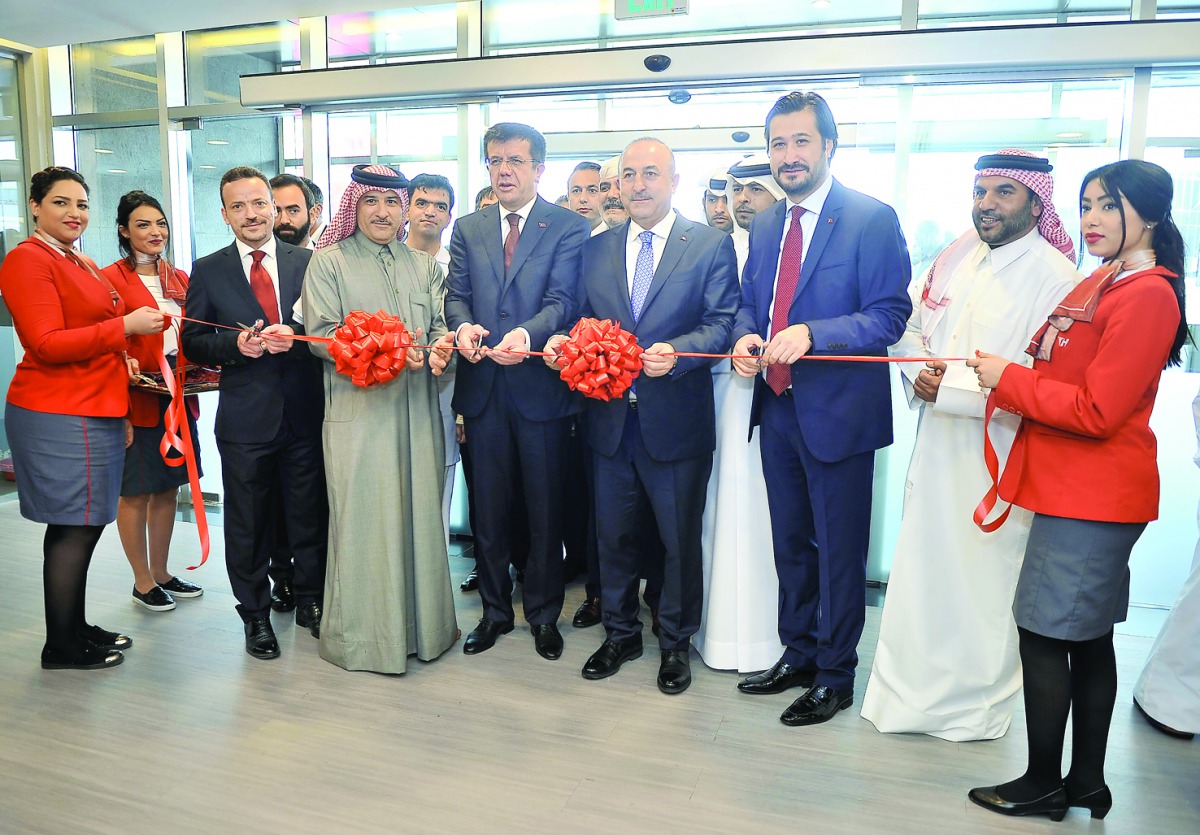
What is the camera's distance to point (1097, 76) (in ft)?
14.2

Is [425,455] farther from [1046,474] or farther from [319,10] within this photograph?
[319,10]

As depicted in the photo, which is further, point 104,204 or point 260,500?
point 104,204

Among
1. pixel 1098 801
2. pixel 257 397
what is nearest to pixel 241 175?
pixel 257 397

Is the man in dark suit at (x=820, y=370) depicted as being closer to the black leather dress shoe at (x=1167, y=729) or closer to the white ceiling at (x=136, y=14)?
the black leather dress shoe at (x=1167, y=729)

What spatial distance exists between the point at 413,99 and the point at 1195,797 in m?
5.23

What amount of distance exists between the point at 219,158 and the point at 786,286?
17.2 feet

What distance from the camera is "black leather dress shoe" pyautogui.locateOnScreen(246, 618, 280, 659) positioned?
353 centimetres

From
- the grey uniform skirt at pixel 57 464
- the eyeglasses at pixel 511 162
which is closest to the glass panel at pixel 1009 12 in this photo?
the eyeglasses at pixel 511 162

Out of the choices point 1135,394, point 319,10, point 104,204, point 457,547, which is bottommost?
point 457,547

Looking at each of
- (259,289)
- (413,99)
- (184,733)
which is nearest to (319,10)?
(413,99)

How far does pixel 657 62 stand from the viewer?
4809mm

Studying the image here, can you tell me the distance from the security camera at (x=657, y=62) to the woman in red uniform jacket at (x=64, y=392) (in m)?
2.94

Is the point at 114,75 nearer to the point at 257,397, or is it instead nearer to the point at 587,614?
the point at 257,397

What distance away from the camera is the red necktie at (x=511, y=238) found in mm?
3514
